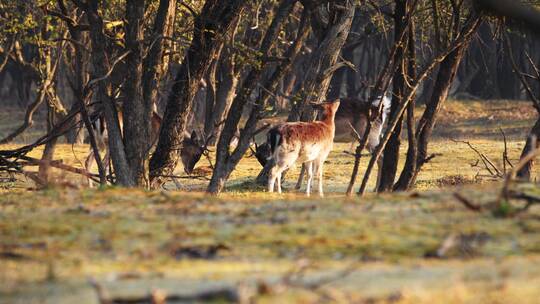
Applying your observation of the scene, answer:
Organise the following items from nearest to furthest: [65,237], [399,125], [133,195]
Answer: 1. [65,237]
2. [133,195]
3. [399,125]

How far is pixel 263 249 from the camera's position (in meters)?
8.00

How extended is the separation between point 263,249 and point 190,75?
8.57 meters

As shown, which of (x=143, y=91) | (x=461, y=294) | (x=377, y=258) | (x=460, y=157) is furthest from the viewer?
(x=460, y=157)

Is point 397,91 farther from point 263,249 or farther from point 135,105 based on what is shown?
point 263,249

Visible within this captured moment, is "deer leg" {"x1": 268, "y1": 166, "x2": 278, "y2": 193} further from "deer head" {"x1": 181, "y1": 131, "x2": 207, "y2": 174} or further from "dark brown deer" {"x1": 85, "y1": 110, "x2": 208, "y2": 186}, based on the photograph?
"deer head" {"x1": 181, "y1": 131, "x2": 207, "y2": 174}

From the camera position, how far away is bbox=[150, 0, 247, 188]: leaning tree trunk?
52.7 feet

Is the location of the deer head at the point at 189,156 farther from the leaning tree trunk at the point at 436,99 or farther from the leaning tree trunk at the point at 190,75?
the leaning tree trunk at the point at 436,99

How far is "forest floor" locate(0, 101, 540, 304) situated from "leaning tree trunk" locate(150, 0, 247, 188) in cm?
528

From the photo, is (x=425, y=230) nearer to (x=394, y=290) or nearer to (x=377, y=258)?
(x=377, y=258)

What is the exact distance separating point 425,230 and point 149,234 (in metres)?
2.08

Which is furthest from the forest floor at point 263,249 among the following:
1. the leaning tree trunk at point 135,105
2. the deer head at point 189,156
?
the deer head at point 189,156

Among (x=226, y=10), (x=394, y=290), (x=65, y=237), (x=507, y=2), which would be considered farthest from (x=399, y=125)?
(x=394, y=290)

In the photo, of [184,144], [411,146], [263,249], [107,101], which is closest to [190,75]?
[107,101]

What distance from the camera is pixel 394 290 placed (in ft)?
21.7
